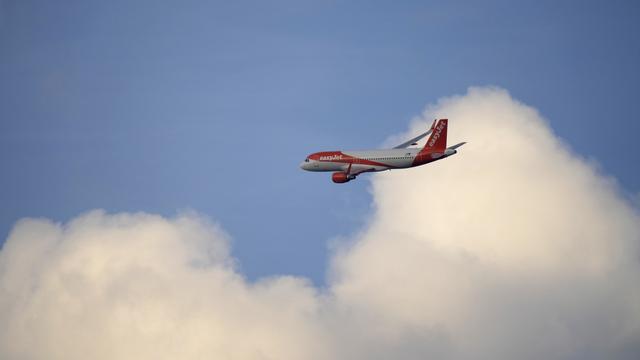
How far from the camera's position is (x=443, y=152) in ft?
655
